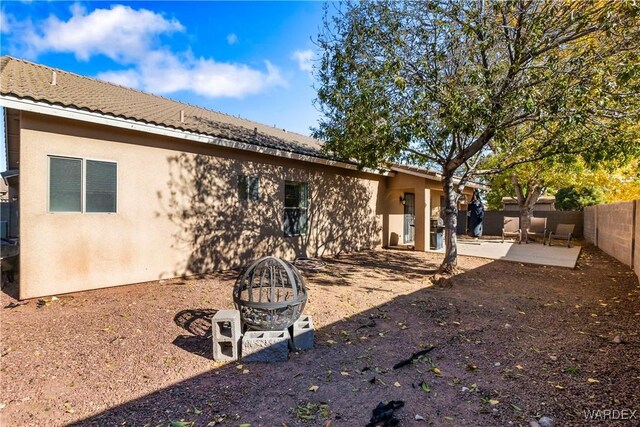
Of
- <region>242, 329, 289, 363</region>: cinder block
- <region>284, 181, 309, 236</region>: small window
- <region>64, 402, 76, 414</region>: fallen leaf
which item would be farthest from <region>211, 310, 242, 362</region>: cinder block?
<region>284, 181, 309, 236</region>: small window

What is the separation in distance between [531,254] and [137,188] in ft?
41.3

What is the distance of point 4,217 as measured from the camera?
13.0 metres

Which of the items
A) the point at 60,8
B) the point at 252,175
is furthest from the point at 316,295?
the point at 60,8

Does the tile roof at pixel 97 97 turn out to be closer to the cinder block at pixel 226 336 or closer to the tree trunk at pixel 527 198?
the cinder block at pixel 226 336

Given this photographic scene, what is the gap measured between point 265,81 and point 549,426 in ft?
34.7

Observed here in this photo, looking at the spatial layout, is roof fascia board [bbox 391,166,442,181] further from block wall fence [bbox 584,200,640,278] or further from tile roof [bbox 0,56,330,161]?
block wall fence [bbox 584,200,640,278]

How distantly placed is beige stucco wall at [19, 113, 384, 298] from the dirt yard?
659 mm

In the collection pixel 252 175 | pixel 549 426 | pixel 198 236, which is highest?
pixel 252 175

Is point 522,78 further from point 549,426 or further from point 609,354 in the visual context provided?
point 549,426

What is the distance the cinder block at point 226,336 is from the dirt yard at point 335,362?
15 centimetres

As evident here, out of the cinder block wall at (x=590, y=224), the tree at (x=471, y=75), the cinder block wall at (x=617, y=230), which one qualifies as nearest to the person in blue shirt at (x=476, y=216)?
the cinder block wall at (x=590, y=224)

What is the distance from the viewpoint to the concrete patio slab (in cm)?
1033

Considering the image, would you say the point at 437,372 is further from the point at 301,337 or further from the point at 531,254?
the point at 531,254

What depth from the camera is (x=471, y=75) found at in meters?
6.28
